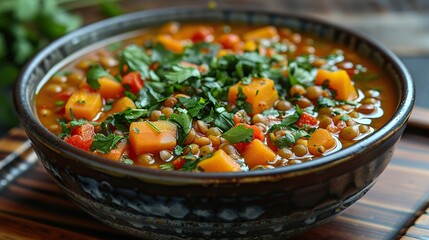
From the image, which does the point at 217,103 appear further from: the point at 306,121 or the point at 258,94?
the point at 306,121

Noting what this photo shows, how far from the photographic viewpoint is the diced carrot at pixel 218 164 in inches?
94.1

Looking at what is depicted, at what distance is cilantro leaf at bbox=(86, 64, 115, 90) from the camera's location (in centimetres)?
314

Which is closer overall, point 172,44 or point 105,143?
point 105,143

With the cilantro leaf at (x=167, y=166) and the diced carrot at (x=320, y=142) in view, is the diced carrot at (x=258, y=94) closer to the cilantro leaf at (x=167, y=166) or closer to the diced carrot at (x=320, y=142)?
the diced carrot at (x=320, y=142)

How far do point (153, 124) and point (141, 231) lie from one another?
456 mm

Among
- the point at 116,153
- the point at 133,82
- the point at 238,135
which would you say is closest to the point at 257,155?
the point at 238,135

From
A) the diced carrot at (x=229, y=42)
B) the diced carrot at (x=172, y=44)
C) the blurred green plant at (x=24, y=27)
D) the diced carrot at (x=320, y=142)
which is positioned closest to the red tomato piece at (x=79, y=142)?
the diced carrot at (x=320, y=142)

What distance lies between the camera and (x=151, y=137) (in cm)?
260

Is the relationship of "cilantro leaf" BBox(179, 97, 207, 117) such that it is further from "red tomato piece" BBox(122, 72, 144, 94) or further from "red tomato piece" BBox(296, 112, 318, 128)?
"red tomato piece" BBox(296, 112, 318, 128)

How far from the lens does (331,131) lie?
277cm

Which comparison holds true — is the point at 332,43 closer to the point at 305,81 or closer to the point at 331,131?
the point at 305,81

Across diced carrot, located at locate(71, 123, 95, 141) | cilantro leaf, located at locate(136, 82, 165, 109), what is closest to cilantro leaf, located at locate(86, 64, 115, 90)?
cilantro leaf, located at locate(136, 82, 165, 109)

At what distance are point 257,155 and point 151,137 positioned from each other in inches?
17.7

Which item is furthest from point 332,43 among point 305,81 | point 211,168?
point 211,168
